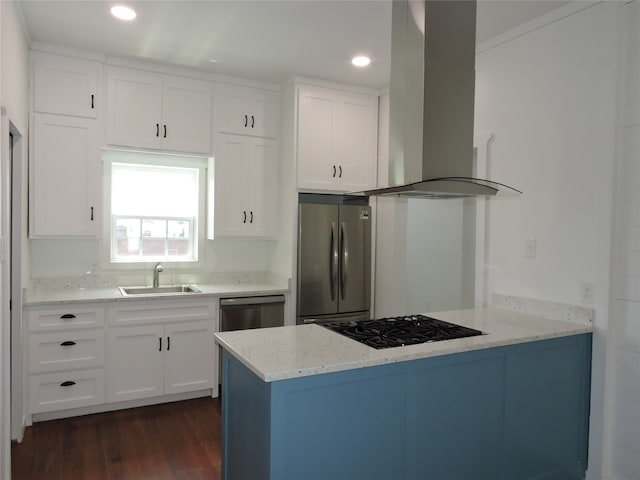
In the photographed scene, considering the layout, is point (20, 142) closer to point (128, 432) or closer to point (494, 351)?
point (128, 432)

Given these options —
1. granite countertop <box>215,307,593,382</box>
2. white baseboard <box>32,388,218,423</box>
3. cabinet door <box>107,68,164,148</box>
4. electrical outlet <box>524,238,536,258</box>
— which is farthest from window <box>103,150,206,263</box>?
electrical outlet <box>524,238,536,258</box>

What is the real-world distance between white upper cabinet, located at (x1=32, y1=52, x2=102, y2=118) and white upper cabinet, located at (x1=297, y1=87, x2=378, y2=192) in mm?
1656

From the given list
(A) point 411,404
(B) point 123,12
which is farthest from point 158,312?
(A) point 411,404

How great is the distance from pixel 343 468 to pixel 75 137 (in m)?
3.12

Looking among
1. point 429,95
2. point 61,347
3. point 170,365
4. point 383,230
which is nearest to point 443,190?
point 429,95

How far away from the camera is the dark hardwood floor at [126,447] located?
8.79ft

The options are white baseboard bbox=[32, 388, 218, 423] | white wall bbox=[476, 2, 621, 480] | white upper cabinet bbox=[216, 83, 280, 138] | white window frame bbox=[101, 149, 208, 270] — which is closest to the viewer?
white wall bbox=[476, 2, 621, 480]

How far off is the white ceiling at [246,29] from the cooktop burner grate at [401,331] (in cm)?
186

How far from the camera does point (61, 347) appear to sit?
3312 millimetres

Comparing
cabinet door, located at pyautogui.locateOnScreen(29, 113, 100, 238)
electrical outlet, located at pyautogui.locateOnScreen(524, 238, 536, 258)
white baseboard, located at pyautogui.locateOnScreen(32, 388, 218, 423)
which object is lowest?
white baseboard, located at pyautogui.locateOnScreen(32, 388, 218, 423)

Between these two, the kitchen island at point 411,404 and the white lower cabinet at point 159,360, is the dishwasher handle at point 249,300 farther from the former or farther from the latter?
the kitchen island at point 411,404

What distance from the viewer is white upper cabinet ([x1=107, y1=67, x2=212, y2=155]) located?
369 cm

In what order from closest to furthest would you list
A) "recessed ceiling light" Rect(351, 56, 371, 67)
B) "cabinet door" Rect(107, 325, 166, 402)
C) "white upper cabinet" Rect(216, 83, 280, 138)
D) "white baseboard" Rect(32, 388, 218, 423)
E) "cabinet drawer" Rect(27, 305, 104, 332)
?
"cabinet drawer" Rect(27, 305, 104, 332) → "white baseboard" Rect(32, 388, 218, 423) → "cabinet door" Rect(107, 325, 166, 402) → "recessed ceiling light" Rect(351, 56, 371, 67) → "white upper cabinet" Rect(216, 83, 280, 138)

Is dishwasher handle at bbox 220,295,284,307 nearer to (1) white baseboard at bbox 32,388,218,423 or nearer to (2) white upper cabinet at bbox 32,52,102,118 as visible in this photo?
(1) white baseboard at bbox 32,388,218,423
